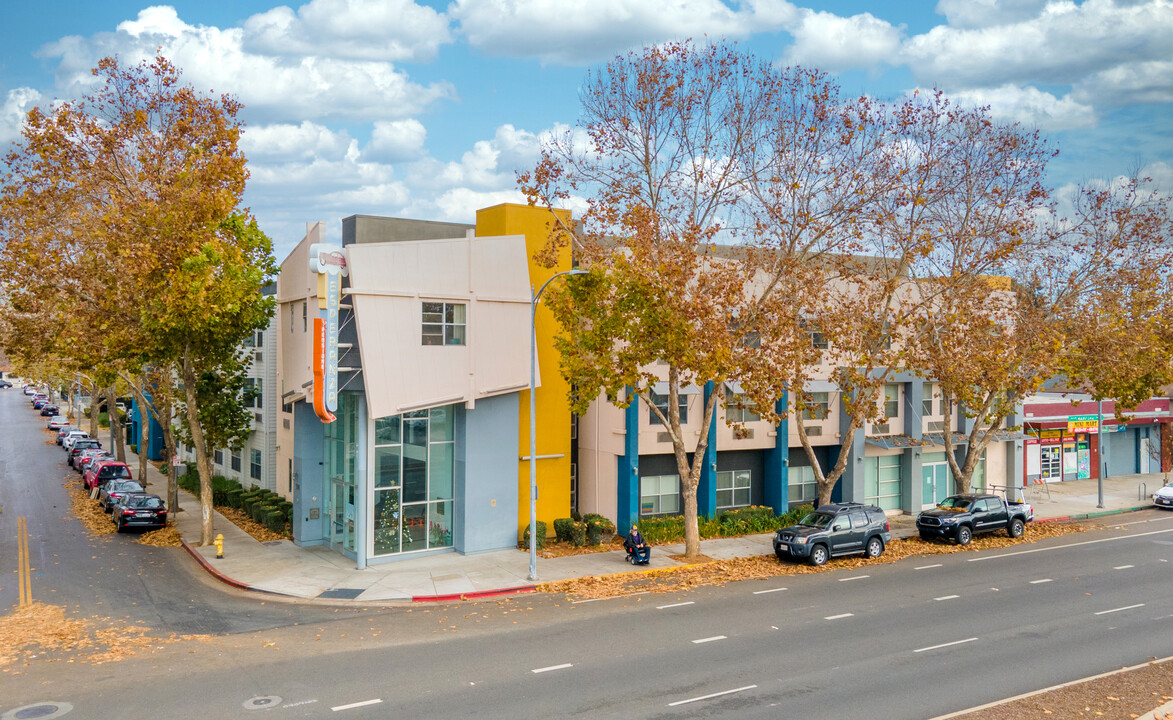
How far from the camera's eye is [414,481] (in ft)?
87.1

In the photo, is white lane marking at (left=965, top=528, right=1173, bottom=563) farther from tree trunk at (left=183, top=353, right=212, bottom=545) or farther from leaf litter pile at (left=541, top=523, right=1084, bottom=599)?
tree trunk at (left=183, top=353, right=212, bottom=545)

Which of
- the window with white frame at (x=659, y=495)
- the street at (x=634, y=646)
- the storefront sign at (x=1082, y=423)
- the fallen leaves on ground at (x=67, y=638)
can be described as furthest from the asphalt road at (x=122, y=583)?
the storefront sign at (x=1082, y=423)

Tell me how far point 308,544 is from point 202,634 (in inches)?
411

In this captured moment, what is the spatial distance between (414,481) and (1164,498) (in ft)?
118

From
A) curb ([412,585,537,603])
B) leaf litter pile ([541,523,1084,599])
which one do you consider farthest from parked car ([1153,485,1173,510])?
curb ([412,585,537,603])

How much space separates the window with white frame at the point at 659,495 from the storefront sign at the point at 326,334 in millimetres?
12599

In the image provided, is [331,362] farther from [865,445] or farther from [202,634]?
[865,445]

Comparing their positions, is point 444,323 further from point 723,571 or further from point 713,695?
point 713,695

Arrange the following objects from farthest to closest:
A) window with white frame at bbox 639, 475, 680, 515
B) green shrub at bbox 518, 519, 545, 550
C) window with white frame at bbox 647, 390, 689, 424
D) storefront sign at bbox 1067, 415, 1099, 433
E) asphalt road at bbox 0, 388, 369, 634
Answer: storefront sign at bbox 1067, 415, 1099, 433
window with white frame at bbox 647, 390, 689, 424
window with white frame at bbox 639, 475, 680, 515
green shrub at bbox 518, 519, 545, 550
asphalt road at bbox 0, 388, 369, 634

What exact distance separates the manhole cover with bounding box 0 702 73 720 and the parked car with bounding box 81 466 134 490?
91.3 feet

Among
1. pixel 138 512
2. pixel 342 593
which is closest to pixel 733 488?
pixel 342 593

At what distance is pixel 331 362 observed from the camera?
23422 millimetres

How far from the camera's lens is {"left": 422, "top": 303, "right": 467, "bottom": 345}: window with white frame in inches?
1013

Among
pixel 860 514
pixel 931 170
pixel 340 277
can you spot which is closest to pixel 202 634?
pixel 340 277
